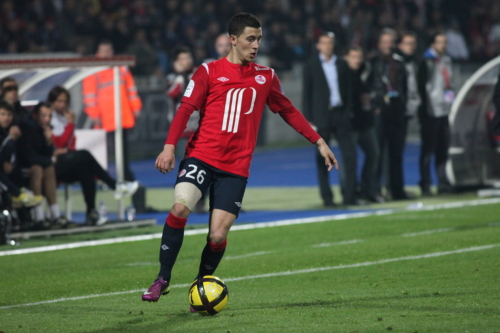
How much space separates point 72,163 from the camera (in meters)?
12.6

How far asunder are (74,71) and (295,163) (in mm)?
9602

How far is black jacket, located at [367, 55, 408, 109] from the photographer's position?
594 inches

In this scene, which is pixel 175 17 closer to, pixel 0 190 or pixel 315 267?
pixel 0 190

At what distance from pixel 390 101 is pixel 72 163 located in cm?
525

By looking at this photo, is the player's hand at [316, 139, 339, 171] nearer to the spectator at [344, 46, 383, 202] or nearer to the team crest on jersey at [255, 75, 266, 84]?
the team crest on jersey at [255, 75, 266, 84]

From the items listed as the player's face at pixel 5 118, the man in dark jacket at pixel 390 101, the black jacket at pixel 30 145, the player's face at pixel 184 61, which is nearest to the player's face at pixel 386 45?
the man in dark jacket at pixel 390 101

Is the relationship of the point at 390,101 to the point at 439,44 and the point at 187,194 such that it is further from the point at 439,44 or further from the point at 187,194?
the point at 187,194

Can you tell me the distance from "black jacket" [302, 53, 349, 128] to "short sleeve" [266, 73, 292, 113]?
724 centimetres

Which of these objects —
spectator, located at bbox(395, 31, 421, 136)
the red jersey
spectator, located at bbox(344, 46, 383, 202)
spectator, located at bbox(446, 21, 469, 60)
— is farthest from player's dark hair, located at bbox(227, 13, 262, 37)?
spectator, located at bbox(446, 21, 469, 60)

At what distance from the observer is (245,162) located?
6.88 metres

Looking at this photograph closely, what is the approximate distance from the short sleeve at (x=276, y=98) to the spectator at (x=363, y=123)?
7588 mm

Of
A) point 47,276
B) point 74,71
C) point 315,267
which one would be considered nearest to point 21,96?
point 74,71


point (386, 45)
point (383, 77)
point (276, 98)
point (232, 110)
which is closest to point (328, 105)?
point (383, 77)

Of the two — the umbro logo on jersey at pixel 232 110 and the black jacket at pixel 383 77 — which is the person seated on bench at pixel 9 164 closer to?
the umbro logo on jersey at pixel 232 110
